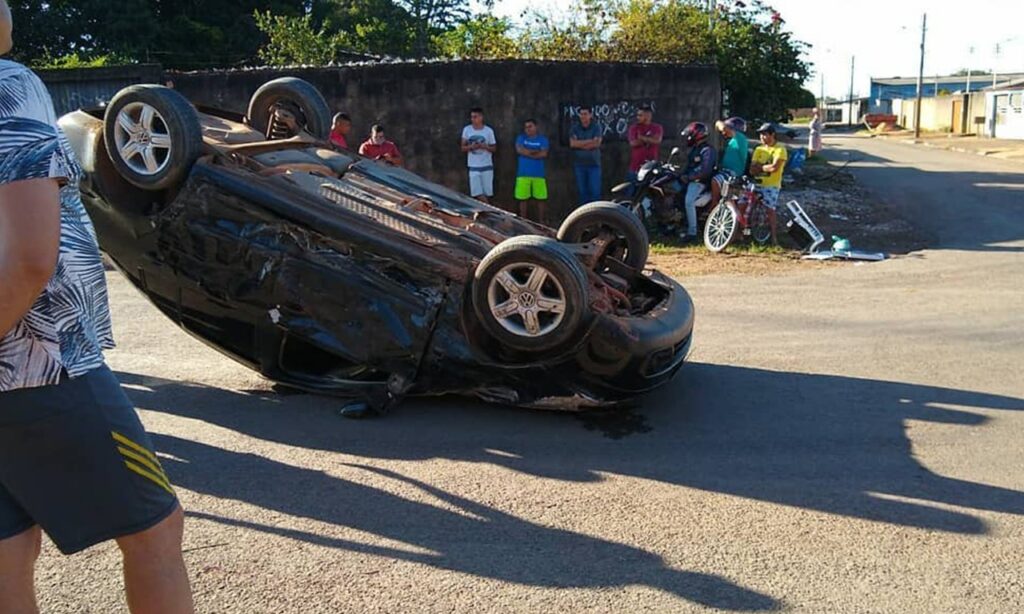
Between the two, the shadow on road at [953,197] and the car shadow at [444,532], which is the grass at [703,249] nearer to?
the shadow on road at [953,197]

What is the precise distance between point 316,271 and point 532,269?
127cm

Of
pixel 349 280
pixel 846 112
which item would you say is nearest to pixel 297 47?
pixel 349 280

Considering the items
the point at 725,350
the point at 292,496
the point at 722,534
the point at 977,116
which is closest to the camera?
the point at 722,534

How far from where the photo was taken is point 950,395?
5.65 meters

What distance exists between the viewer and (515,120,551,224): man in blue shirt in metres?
12.6

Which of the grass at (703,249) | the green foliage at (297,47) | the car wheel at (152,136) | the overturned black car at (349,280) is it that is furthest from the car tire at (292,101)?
the green foliage at (297,47)

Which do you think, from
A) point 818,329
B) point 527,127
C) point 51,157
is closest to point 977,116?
point 527,127

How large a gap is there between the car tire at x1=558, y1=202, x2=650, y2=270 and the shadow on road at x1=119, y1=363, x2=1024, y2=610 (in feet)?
2.99

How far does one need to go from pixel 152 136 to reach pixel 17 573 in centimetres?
353

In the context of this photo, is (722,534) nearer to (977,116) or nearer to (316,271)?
(316,271)

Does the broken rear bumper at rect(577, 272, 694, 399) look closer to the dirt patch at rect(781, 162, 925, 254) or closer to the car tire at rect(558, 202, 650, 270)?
the car tire at rect(558, 202, 650, 270)

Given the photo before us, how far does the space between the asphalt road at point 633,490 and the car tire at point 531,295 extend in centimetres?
63

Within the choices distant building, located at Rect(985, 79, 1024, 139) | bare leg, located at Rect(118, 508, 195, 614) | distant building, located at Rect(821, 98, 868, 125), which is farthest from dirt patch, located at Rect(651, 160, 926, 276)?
distant building, located at Rect(821, 98, 868, 125)

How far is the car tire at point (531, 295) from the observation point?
4.69 meters
